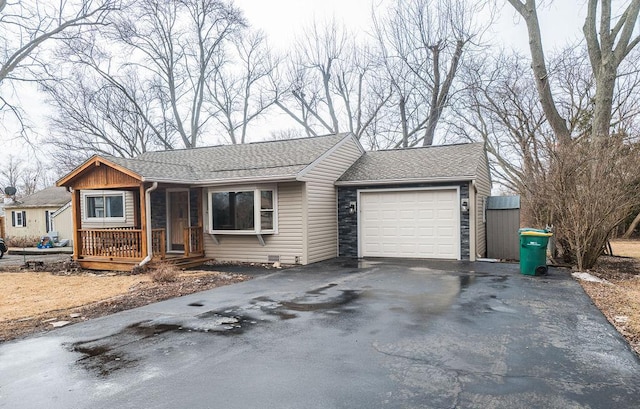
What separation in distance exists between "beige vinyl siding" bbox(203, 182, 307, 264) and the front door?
1930 mm

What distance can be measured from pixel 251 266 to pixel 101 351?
275 inches

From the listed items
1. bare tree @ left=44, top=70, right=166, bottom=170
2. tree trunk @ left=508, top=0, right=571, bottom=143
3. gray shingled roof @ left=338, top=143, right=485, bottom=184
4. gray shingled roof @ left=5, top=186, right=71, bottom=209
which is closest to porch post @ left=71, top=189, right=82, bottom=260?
gray shingled roof @ left=338, top=143, right=485, bottom=184

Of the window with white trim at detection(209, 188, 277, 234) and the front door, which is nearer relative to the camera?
the window with white trim at detection(209, 188, 277, 234)

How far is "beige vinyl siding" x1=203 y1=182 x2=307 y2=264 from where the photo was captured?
11.5 m

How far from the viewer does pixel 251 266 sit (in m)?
11.5

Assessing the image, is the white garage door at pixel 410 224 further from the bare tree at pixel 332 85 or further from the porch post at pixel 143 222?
the bare tree at pixel 332 85

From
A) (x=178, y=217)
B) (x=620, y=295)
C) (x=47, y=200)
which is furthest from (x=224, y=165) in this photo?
(x=47, y=200)

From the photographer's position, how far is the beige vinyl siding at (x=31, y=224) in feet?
76.2

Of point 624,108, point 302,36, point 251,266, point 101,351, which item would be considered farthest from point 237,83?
point 101,351

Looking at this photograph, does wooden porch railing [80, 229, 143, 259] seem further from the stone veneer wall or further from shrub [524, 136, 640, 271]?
shrub [524, 136, 640, 271]

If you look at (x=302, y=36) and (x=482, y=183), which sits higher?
(x=302, y=36)

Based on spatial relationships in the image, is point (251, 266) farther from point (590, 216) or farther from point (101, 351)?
point (590, 216)

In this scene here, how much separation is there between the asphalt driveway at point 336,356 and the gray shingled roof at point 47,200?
1996cm

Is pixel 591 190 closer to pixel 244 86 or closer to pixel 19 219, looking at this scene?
pixel 244 86
